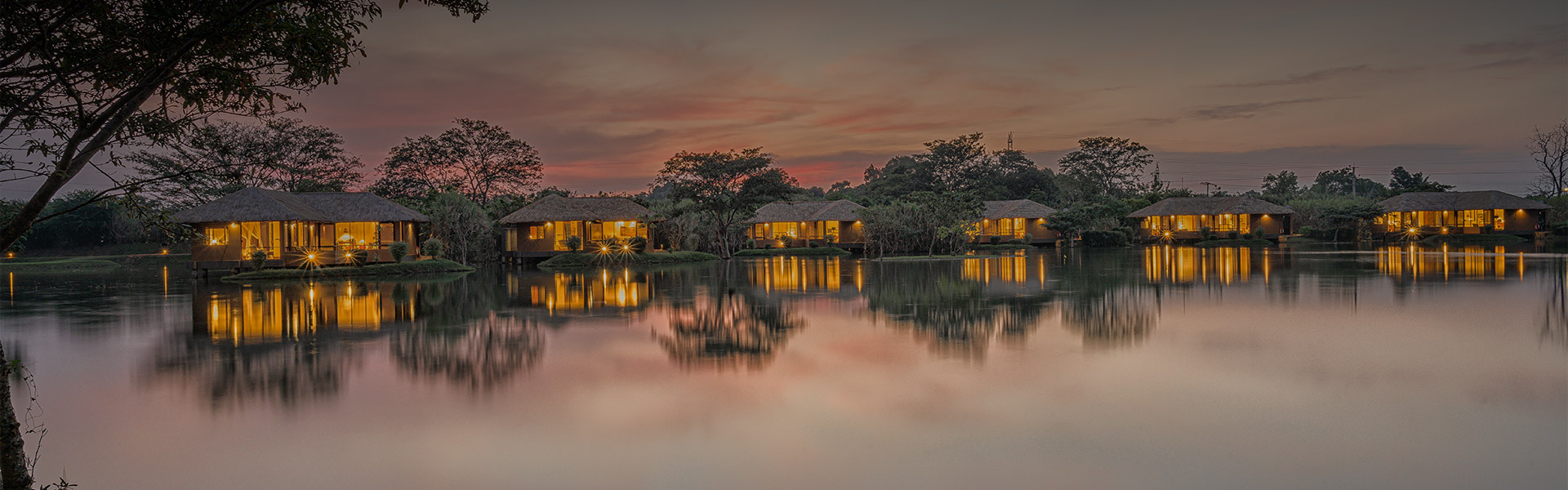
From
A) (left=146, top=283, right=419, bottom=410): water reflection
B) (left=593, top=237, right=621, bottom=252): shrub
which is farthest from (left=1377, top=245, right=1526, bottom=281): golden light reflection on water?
(left=593, top=237, right=621, bottom=252): shrub

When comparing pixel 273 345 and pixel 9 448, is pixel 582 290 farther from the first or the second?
pixel 9 448

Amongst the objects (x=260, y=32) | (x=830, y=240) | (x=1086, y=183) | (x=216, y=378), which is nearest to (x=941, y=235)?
(x=830, y=240)

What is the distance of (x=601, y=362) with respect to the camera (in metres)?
10.9

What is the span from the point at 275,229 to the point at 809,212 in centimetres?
3172

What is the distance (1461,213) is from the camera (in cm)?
5853

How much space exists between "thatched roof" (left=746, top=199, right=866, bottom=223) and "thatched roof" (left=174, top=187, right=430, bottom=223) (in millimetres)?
22335

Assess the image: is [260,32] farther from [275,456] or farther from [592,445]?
A: [592,445]

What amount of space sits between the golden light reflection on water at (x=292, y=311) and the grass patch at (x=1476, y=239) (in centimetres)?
5458

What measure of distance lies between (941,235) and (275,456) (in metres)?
35.1

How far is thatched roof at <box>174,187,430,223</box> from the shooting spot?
33375mm

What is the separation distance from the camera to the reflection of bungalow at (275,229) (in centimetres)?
3319

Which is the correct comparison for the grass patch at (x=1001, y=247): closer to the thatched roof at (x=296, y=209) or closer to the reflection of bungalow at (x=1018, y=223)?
the reflection of bungalow at (x=1018, y=223)

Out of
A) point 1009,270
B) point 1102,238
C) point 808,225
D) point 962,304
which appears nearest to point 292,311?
point 962,304

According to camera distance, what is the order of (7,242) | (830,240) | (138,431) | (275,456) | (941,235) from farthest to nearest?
(830,240) < (941,235) < (138,431) < (275,456) < (7,242)
